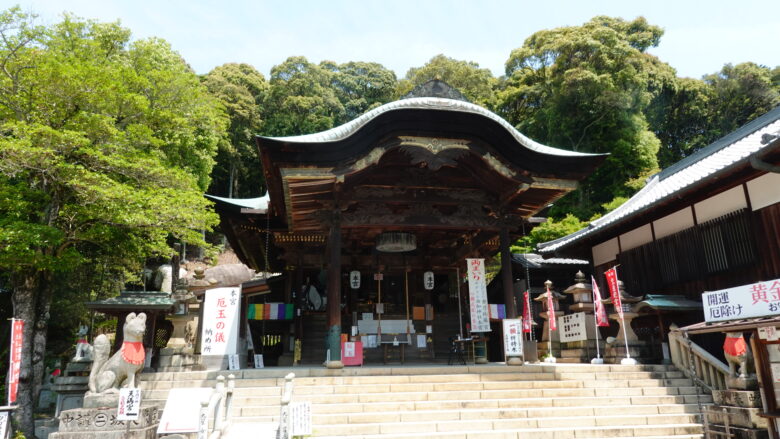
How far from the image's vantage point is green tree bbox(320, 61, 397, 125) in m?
47.7

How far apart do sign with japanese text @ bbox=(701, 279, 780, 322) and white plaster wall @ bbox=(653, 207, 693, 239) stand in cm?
598

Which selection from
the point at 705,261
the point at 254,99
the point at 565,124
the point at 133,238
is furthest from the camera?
the point at 254,99

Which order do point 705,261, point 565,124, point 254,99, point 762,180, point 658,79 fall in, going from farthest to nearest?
1. point 254,99
2. point 658,79
3. point 565,124
4. point 705,261
5. point 762,180

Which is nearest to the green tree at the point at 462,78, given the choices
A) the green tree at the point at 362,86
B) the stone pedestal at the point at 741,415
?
the green tree at the point at 362,86

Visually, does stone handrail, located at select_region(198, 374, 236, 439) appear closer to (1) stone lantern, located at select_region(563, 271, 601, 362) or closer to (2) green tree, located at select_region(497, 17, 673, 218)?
(1) stone lantern, located at select_region(563, 271, 601, 362)

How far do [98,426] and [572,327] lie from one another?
40.2 ft

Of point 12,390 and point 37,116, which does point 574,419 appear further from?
point 37,116

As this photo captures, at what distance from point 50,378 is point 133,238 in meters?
7.73

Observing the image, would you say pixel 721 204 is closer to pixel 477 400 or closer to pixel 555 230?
pixel 477 400

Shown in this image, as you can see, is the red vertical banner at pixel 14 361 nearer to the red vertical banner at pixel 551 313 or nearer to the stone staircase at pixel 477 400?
the stone staircase at pixel 477 400

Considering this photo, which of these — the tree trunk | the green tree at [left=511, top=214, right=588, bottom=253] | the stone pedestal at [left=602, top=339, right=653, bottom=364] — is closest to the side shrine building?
the stone pedestal at [left=602, top=339, right=653, bottom=364]

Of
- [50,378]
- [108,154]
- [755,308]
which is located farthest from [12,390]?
[50,378]

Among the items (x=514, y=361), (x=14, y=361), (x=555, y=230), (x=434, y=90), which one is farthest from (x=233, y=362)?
(x=555, y=230)

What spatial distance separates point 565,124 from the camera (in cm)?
3303
